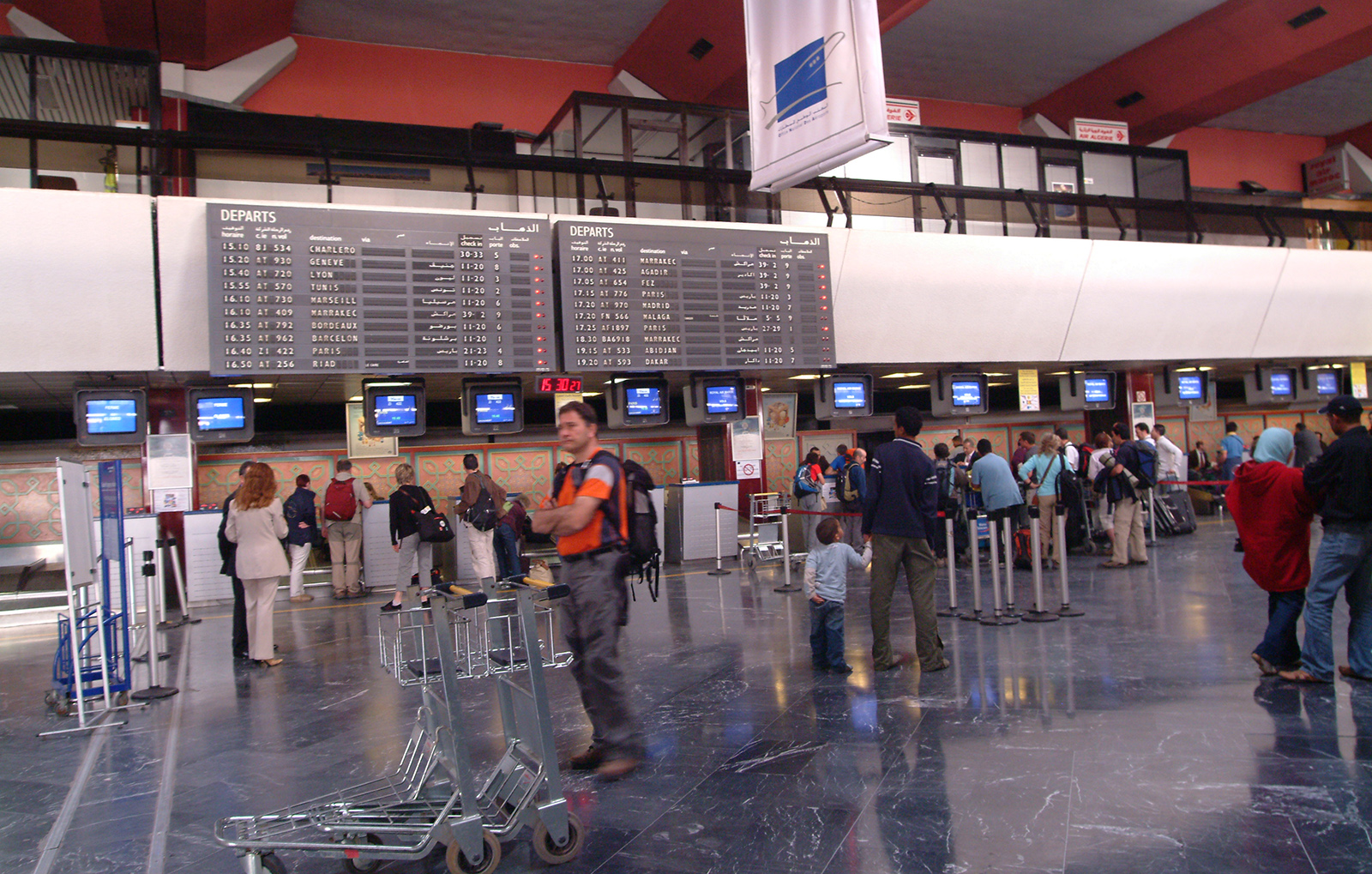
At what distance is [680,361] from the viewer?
34.2 ft

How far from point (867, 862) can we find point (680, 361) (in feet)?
25.3

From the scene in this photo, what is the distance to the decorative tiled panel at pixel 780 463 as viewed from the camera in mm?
17219

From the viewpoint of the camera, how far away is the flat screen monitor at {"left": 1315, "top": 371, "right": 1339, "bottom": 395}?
53.2ft

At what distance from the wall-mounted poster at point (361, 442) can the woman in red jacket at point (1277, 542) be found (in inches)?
434

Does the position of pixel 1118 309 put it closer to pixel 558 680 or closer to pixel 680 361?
pixel 680 361

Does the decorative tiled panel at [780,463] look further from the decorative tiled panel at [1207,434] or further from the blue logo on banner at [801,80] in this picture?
the blue logo on banner at [801,80]

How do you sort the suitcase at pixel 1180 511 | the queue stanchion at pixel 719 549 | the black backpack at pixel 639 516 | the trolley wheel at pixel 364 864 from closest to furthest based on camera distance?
the trolley wheel at pixel 364 864, the black backpack at pixel 639 516, the queue stanchion at pixel 719 549, the suitcase at pixel 1180 511

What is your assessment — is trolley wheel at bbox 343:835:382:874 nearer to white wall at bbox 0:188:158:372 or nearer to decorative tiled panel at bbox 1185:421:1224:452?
white wall at bbox 0:188:158:372

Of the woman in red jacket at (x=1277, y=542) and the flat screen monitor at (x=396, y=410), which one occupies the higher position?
the flat screen monitor at (x=396, y=410)

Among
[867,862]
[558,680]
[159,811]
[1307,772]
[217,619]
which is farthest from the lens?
[217,619]

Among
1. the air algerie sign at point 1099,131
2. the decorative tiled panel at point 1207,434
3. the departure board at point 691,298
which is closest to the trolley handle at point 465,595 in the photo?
the departure board at point 691,298

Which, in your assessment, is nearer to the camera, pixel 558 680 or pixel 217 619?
pixel 558 680

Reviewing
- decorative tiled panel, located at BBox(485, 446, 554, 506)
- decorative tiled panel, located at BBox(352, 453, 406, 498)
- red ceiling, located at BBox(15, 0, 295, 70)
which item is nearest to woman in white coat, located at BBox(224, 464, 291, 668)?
red ceiling, located at BBox(15, 0, 295, 70)

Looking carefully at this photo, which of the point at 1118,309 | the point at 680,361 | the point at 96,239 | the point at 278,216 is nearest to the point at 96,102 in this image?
the point at 96,239
